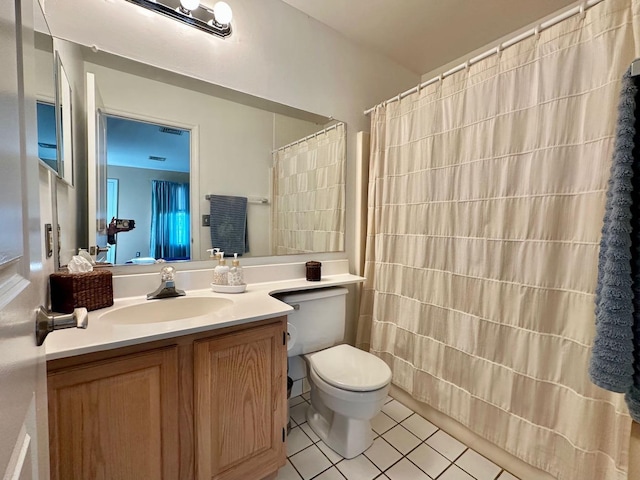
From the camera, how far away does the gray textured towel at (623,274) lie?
2.38 ft

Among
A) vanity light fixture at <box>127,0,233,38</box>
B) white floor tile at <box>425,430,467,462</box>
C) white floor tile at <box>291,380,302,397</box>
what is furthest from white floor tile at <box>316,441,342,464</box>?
vanity light fixture at <box>127,0,233,38</box>

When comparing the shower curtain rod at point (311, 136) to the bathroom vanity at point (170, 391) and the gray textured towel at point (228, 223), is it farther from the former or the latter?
the bathroom vanity at point (170, 391)

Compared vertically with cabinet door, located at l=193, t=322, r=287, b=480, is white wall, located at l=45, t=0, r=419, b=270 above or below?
above

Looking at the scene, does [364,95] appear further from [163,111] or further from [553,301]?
[553,301]

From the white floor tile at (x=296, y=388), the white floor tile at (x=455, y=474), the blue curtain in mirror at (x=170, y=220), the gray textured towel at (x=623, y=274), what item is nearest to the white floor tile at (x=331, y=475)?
the white floor tile at (x=455, y=474)

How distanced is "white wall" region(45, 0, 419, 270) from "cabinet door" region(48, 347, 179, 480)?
1327mm

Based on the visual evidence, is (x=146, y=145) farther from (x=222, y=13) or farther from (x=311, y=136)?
(x=311, y=136)

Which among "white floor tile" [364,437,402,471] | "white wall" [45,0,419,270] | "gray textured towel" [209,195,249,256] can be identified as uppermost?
"white wall" [45,0,419,270]

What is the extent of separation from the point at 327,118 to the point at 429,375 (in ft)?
5.76

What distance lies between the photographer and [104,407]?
33.7 inches

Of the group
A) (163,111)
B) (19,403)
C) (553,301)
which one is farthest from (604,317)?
(163,111)

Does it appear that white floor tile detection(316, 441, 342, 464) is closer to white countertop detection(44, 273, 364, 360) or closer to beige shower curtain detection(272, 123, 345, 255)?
white countertop detection(44, 273, 364, 360)

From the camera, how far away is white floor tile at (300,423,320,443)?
5.06 ft

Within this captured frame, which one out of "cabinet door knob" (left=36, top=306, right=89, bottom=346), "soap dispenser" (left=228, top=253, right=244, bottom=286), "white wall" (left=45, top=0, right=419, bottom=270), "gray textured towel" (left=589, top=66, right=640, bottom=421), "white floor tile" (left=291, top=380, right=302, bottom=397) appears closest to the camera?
"cabinet door knob" (left=36, top=306, right=89, bottom=346)
